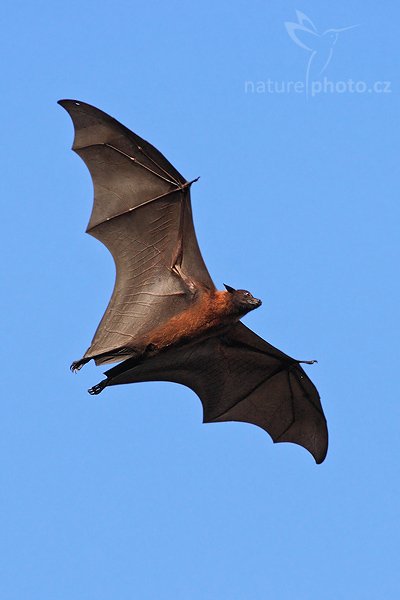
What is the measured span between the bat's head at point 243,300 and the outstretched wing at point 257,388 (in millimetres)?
1476

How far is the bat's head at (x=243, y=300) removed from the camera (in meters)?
21.2

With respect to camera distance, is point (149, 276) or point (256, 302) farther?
point (149, 276)

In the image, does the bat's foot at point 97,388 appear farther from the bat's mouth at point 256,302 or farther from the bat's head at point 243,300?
the bat's mouth at point 256,302

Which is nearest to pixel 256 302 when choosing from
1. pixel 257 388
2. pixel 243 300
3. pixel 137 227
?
pixel 243 300

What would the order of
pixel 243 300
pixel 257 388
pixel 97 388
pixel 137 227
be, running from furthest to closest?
1. pixel 257 388
2. pixel 137 227
3. pixel 97 388
4. pixel 243 300

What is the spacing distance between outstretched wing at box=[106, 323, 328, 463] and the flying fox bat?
0.05 m

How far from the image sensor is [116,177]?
21.9m

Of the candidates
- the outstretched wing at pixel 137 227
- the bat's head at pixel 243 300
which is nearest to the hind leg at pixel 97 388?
the outstretched wing at pixel 137 227

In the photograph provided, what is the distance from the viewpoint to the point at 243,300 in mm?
21172

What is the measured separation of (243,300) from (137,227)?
6.78 ft

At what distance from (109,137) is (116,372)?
3435 mm

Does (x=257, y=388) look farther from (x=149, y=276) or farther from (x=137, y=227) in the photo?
(x=137, y=227)

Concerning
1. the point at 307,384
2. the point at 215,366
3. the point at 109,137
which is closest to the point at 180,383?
the point at 215,366

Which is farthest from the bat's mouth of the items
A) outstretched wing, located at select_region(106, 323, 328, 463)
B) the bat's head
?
outstretched wing, located at select_region(106, 323, 328, 463)
